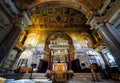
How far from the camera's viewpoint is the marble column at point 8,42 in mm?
5391

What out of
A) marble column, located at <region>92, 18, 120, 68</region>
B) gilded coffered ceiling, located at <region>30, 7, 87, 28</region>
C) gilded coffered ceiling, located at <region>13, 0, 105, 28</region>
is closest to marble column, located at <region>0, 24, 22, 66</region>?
gilded coffered ceiling, located at <region>13, 0, 105, 28</region>

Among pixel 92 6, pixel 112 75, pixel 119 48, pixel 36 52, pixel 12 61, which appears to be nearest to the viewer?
pixel 119 48

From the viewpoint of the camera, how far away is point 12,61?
13.9 metres

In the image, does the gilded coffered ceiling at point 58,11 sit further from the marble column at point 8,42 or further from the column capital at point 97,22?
the marble column at point 8,42

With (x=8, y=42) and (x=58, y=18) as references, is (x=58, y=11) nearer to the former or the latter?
(x=58, y=18)

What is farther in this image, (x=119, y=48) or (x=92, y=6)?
(x=92, y=6)

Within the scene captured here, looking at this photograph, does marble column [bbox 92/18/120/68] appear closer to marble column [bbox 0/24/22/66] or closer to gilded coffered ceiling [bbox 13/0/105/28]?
gilded coffered ceiling [bbox 13/0/105/28]

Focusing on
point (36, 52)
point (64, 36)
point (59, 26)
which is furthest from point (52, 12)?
point (36, 52)

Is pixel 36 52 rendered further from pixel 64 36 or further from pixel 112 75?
pixel 112 75

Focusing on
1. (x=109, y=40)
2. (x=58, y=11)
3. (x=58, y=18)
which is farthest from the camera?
(x=58, y=18)

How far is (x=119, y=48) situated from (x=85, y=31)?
12884 millimetres

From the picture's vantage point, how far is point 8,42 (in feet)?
19.4

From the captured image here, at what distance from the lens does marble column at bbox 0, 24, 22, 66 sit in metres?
5.39

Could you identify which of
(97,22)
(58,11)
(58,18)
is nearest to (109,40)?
(97,22)
